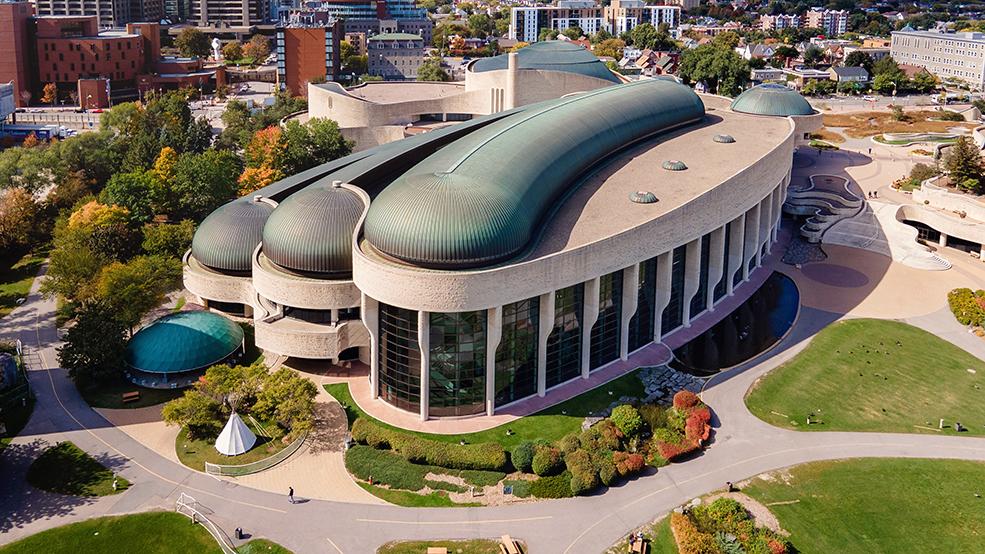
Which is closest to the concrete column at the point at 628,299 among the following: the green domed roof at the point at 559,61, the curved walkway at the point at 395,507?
the curved walkway at the point at 395,507

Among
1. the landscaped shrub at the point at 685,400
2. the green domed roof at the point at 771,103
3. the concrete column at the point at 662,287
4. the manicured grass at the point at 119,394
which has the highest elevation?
the green domed roof at the point at 771,103

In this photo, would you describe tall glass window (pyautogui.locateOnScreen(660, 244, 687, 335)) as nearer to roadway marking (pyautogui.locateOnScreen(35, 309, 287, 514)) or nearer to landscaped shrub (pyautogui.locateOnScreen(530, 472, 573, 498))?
landscaped shrub (pyautogui.locateOnScreen(530, 472, 573, 498))

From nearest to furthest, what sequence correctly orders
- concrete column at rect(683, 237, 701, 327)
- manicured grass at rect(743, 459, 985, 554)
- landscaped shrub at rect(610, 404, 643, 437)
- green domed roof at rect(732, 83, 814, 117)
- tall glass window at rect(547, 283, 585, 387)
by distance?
1. manicured grass at rect(743, 459, 985, 554)
2. landscaped shrub at rect(610, 404, 643, 437)
3. tall glass window at rect(547, 283, 585, 387)
4. concrete column at rect(683, 237, 701, 327)
5. green domed roof at rect(732, 83, 814, 117)

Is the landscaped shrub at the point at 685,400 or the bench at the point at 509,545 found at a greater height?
the landscaped shrub at the point at 685,400

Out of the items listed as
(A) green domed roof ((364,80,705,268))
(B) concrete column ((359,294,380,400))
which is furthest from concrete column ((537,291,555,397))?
(B) concrete column ((359,294,380,400))

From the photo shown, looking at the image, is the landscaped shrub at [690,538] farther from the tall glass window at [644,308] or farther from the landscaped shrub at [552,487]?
the tall glass window at [644,308]
